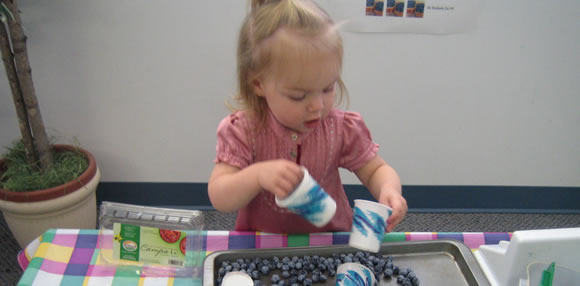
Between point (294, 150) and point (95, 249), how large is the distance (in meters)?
0.48

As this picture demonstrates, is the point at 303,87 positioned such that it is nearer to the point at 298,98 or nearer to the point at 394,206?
the point at 298,98

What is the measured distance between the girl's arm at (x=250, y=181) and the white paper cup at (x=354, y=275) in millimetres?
221

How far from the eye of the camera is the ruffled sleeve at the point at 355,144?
970 millimetres

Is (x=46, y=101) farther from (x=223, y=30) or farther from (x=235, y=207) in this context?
(x=235, y=207)

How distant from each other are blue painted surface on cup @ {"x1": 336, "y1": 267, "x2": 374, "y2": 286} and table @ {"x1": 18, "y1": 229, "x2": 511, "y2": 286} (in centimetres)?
14

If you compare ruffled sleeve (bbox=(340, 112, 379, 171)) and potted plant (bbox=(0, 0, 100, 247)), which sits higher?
ruffled sleeve (bbox=(340, 112, 379, 171))

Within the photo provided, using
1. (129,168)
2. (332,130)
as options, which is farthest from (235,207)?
(129,168)

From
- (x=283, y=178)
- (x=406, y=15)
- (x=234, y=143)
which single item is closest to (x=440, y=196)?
(x=406, y=15)

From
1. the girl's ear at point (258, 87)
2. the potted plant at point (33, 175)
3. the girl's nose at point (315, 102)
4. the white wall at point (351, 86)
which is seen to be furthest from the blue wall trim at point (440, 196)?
the girl's nose at point (315, 102)

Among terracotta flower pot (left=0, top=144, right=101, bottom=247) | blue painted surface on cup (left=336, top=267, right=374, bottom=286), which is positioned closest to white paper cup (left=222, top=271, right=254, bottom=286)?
blue painted surface on cup (left=336, top=267, right=374, bottom=286)

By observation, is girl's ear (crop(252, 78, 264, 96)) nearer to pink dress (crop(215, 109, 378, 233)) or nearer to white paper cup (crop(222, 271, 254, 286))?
pink dress (crop(215, 109, 378, 233))

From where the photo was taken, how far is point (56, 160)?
167 cm

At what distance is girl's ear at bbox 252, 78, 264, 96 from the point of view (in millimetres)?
815

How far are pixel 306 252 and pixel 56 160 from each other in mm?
1274
